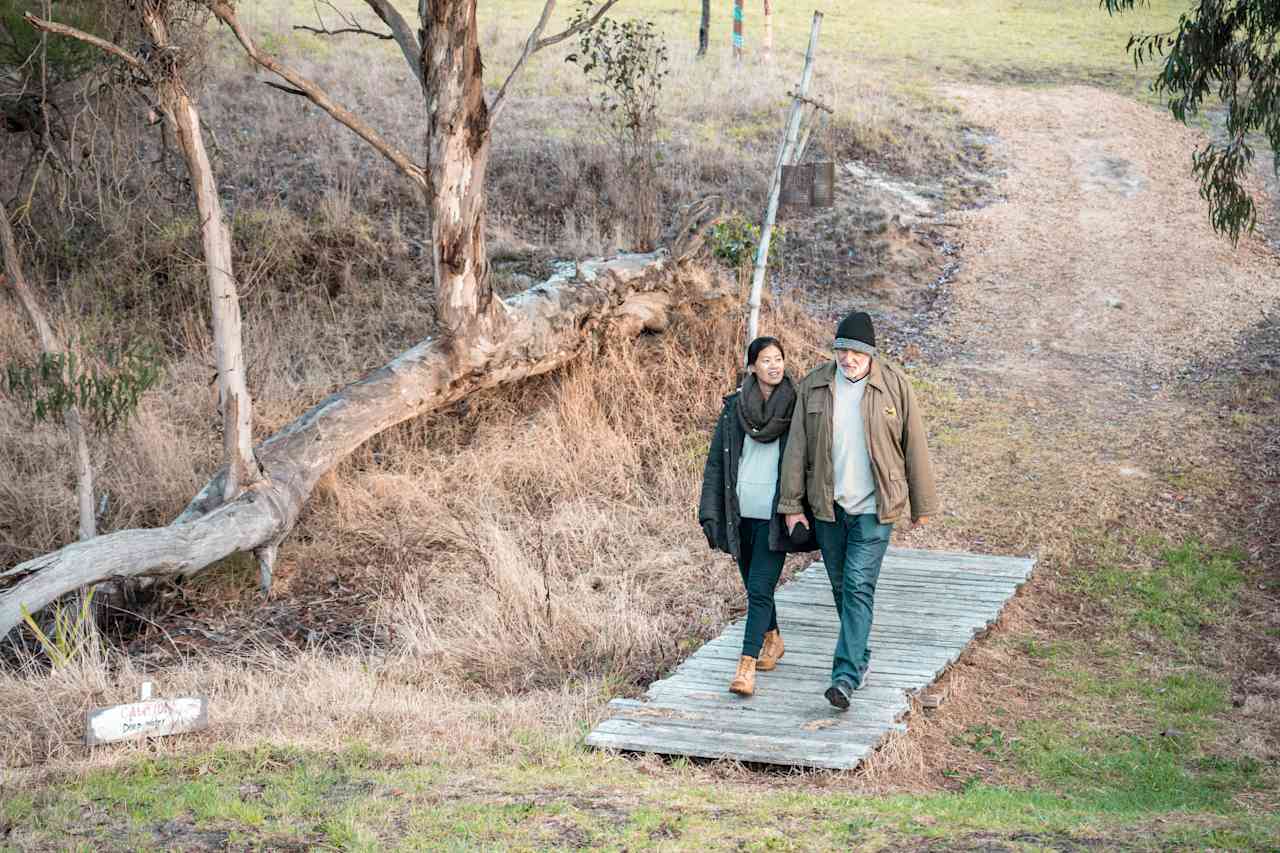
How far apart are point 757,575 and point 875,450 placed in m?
1.03

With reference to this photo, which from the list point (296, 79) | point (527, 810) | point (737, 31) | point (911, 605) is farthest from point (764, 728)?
point (737, 31)

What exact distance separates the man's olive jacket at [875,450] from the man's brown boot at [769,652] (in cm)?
110

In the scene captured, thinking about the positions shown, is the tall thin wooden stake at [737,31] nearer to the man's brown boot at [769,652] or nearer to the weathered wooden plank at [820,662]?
the weathered wooden plank at [820,662]

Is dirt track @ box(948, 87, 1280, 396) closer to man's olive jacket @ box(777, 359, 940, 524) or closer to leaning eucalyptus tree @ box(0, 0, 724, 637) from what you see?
leaning eucalyptus tree @ box(0, 0, 724, 637)

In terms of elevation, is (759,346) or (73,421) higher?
(759,346)

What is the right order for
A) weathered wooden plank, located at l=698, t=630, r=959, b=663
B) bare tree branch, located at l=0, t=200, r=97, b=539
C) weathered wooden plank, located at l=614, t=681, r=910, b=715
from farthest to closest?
bare tree branch, located at l=0, t=200, r=97, b=539
weathered wooden plank, located at l=698, t=630, r=959, b=663
weathered wooden plank, located at l=614, t=681, r=910, b=715

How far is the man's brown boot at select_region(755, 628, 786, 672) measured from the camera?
7.95 metres

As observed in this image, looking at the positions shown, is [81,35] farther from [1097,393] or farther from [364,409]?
[1097,393]

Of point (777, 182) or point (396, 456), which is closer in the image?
point (396, 456)

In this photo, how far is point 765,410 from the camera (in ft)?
24.0

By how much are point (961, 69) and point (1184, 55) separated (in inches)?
752

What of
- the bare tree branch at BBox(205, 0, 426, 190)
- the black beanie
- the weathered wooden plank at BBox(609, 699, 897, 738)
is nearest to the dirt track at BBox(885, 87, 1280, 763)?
the weathered wooden plank at BBox(609, 699, 897, 738)

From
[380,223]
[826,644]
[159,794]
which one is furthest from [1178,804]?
[380,223]

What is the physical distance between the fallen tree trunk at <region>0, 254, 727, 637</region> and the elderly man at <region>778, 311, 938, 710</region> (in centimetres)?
492
